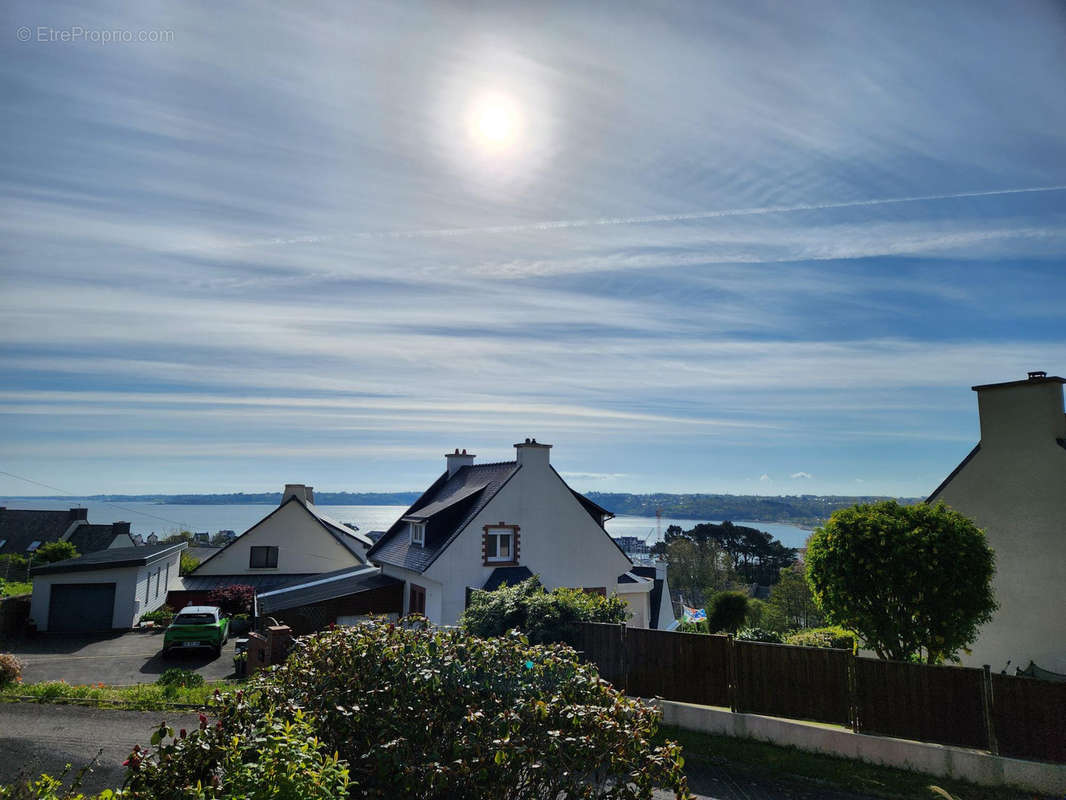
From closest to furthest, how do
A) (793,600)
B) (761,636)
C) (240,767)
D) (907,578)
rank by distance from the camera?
(240,767), (907,578), (761,636), (793,600)

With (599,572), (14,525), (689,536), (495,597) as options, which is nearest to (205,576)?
(599,572)

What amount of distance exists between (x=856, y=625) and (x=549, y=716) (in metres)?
11.6

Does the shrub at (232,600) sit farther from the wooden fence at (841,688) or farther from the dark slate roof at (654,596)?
the wooden fence at (841,688)

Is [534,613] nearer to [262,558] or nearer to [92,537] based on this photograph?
[262,558]

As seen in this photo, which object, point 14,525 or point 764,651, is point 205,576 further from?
point 14,525

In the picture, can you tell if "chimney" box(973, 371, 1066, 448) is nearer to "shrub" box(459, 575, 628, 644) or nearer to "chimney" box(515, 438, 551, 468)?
"shrub" box(459, 575, 628, 644)

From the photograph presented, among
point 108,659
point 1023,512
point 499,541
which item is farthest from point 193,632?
point 1023,512

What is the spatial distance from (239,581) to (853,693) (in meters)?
37.3

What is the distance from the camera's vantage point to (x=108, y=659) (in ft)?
83.7

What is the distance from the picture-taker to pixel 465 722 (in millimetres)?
7309

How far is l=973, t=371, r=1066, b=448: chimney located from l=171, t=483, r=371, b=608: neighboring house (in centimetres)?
3474

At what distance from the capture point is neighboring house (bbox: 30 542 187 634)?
3150 cm

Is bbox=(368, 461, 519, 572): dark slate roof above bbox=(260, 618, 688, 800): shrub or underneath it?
above

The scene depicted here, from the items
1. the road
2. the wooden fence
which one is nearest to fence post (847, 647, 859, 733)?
the wooden fence
